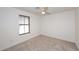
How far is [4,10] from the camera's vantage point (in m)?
3.40

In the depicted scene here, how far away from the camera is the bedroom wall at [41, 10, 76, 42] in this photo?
4981 mm

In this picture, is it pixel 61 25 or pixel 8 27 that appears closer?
pixel 8 27

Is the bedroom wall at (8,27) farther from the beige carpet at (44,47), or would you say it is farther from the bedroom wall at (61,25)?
the bedroom wall at (61,25)

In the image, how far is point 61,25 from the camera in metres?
5.93

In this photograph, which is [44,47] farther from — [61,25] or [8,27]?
[61,25]

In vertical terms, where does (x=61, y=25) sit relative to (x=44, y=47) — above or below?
above

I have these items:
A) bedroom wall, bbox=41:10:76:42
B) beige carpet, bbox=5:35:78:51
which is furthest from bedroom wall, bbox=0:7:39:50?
bedroom wall, bbox=41:10:76:42

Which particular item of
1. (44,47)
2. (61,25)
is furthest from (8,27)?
(61,25)

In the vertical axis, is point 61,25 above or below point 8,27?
above

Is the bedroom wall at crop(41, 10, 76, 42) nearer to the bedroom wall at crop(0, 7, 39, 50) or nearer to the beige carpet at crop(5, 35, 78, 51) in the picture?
the beige carpet at crop(5, 35, 78, 51)

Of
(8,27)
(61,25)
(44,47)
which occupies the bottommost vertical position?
(44,47)

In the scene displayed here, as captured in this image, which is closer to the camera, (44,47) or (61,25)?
(44,47)
